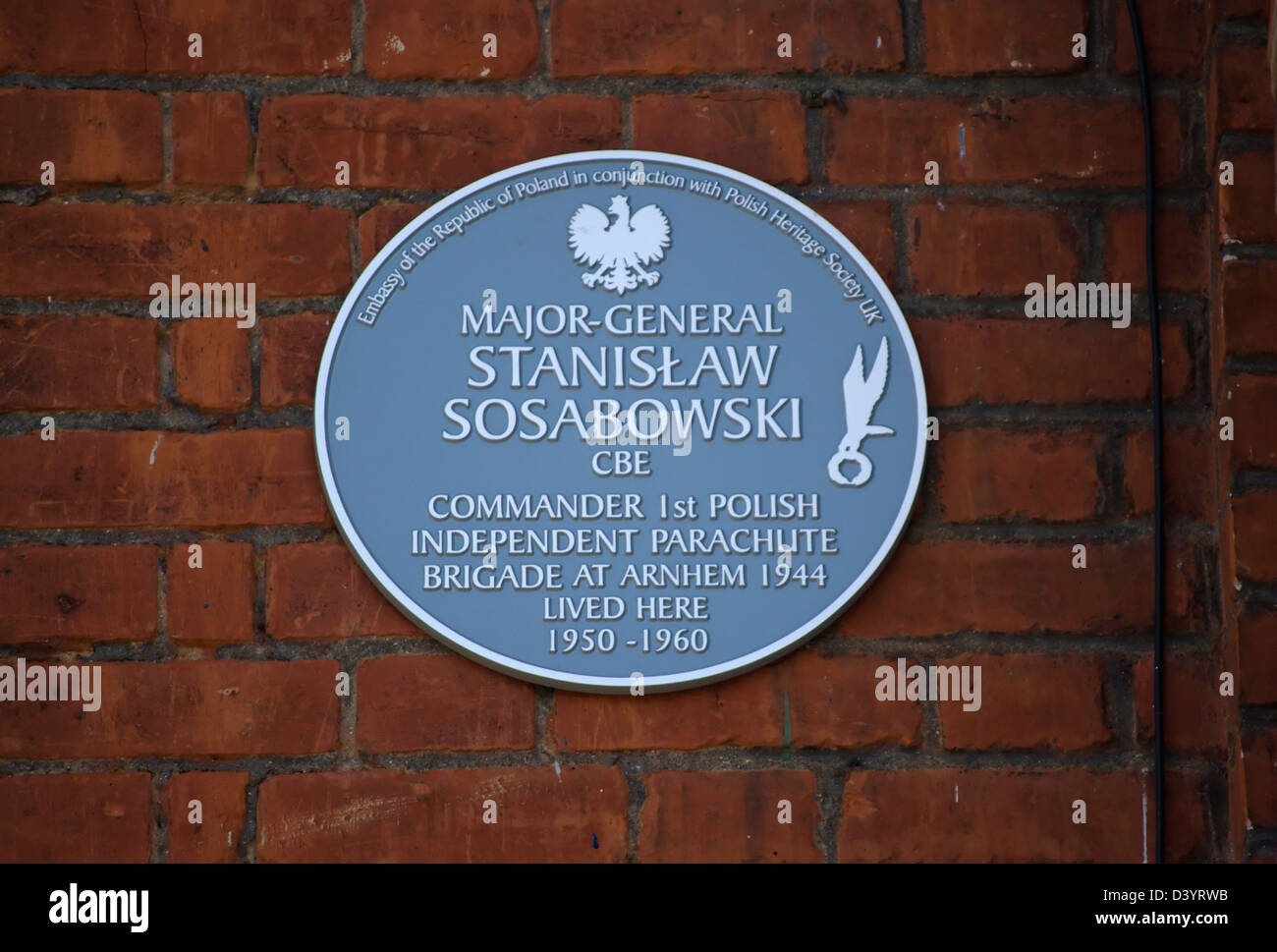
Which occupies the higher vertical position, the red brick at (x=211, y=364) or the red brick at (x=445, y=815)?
the red brick at (x=211, y=364)

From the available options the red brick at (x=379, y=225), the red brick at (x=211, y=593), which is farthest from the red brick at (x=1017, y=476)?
the red brick at (x=211, y=593)

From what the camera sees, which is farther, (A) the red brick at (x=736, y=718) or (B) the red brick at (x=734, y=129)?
(B) the red brick at (x=734, y=129)

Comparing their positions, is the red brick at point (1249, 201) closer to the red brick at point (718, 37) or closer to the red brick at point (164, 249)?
the red brick at point (718, 37)

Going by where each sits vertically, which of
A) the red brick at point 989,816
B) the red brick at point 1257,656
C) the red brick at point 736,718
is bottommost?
the red brick at point 989,816

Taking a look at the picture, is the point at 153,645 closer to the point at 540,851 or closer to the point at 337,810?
the point at 337,810

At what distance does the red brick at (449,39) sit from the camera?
7.20ft

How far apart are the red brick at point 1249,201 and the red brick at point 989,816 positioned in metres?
0.70

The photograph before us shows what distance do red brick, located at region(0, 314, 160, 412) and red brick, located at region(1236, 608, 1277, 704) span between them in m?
1.41

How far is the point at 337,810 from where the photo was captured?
2037 mm

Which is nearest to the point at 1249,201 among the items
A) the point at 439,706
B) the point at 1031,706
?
the point at 1031,706

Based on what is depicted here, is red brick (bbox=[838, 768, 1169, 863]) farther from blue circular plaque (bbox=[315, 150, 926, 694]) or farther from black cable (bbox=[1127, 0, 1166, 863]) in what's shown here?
blue circular plaque (bbox=[315, 150, 926, 694])

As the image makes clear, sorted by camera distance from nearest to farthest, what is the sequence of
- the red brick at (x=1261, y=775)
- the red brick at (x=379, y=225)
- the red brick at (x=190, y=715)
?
the red brick at (x=1261, y=775), the red brick at (x=190, y=715), the red brick at (x=379, y=225)

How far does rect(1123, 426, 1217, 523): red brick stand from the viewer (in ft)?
6.89

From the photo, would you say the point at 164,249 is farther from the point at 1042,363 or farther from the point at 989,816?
the point at 989,816
